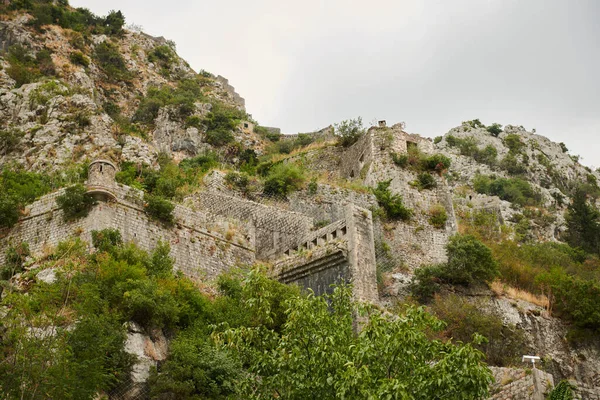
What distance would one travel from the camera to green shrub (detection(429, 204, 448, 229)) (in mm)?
27188

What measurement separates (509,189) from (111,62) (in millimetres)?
30789

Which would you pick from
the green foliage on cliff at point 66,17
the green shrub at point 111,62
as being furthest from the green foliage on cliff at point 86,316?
the green foliage on cliff at point 66,17

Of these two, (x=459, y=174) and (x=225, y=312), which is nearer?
(x=225, y=312)

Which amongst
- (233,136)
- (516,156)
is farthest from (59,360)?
(516,156)

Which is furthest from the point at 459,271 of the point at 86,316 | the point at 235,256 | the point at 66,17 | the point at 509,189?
the point at 66,17

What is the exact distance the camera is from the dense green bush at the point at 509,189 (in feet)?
157

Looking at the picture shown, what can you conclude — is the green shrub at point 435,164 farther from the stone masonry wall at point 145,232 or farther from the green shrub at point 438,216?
the stone masonry wall at point 145,232

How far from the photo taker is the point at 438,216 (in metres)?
27.4

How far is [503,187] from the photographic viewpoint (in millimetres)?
50531

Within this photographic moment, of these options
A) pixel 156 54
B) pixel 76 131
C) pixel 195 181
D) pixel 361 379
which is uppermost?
pixel 156 54

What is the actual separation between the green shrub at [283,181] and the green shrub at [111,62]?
2039 cm

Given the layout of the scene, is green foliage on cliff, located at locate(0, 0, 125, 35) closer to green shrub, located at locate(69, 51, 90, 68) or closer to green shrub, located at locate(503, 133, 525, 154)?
green shrub, located at locate(69, 51, 90, 68)

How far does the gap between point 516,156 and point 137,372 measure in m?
50.5

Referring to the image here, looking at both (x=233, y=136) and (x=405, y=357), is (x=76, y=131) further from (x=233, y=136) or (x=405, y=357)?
(x=405, y=357)
